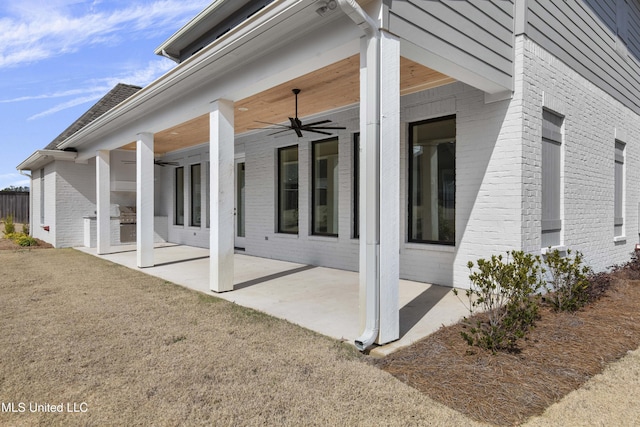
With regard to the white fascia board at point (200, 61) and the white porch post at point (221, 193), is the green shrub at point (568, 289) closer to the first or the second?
the white fascia board at point (200, 61)

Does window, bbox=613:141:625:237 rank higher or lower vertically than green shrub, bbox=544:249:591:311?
higher

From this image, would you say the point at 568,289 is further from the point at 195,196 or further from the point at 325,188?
the point at 195,196

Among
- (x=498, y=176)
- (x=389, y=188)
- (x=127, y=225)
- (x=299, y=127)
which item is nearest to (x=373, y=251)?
(x=389, y=188)

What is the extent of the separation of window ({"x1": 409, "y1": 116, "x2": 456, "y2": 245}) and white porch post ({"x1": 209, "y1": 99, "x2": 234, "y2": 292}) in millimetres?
2884

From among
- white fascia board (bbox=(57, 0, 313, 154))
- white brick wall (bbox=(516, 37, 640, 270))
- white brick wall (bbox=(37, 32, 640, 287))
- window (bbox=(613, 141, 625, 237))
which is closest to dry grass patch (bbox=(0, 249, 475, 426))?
white brick wall (bbox=(37, 32, 640, 287))

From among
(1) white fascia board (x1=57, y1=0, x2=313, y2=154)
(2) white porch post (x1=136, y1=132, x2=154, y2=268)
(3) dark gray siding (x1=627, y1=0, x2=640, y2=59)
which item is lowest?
(2) white porch post (x1=136, y1=132, x2=154, y2=268)

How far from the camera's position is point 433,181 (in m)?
6.12

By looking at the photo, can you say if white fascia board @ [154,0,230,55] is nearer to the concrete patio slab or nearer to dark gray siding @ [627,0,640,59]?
the concrete patio slab

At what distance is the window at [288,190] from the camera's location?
27.7 feet

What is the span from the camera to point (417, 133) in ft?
20.6

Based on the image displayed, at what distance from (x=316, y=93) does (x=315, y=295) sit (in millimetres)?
3067

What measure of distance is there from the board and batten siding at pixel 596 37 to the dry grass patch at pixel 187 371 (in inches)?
202

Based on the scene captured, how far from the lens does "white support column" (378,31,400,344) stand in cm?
334

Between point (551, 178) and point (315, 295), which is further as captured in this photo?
point (551, 178)
